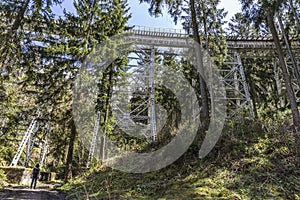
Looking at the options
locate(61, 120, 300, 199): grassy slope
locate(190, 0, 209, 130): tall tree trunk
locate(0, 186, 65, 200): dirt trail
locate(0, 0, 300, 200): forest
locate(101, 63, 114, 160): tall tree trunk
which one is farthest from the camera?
locate(101, 63, 114, 160): tall tree trunk

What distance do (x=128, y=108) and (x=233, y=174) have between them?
1270 cm

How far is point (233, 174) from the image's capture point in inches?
173

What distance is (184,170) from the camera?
5.34 metres

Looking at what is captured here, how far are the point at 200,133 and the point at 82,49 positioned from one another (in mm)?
6528

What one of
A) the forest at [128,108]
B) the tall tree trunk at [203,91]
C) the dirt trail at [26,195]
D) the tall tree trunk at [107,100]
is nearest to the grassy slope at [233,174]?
the forest at [128,108]

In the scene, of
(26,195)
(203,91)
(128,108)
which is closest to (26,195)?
(26,195)

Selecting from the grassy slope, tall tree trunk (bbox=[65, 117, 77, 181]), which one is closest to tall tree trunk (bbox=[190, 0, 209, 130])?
the grassy slope

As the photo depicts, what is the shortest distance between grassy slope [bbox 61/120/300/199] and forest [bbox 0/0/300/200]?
0.02 metres

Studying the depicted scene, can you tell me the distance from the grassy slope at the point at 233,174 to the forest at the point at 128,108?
0.02 metres

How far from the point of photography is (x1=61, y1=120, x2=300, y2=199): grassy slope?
3775mm

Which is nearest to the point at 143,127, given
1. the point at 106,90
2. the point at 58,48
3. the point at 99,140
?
the point at 99,140

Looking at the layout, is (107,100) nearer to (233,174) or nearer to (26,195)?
(26,195)

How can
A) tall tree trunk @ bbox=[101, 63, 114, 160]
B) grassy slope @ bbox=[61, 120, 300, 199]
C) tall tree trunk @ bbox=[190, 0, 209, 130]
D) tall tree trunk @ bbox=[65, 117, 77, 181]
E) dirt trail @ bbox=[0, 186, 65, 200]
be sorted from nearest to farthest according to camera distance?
grassy slope @ bbox=[61, 120, 300, 199]
dirt trail @ bbox=[0, 186, 65, 200]
tall tree trunk @ bbox=[190, 0, 209, 130]
tall tree trunk @ bbox=[65, 117, 77, 181]
tall tree trunk @ bbox=[101, 63, 114, 160]

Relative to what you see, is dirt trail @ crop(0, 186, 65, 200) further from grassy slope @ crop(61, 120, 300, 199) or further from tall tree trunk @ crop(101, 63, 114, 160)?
tall tree trunk @ crop(101, 63, 114, 160)
